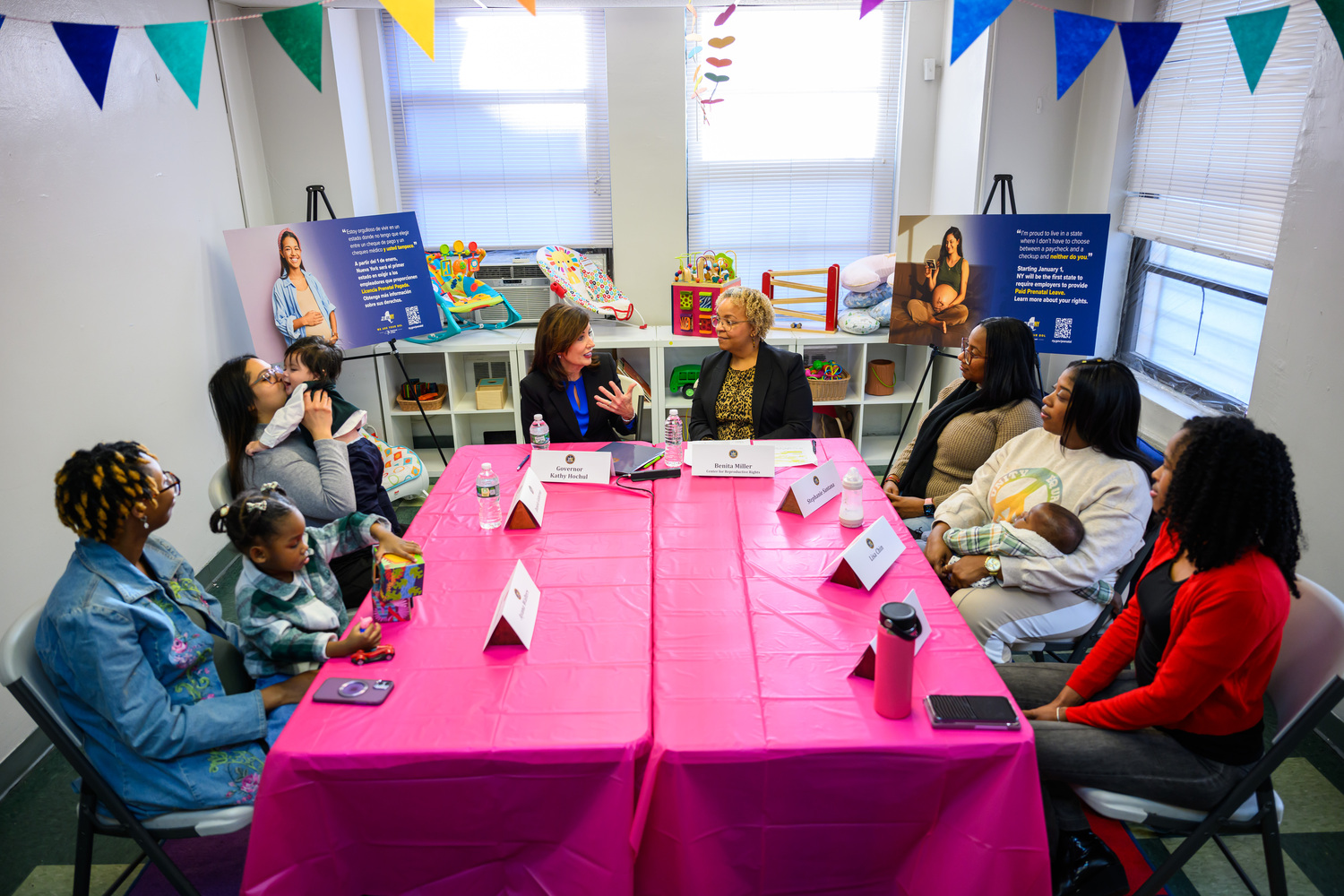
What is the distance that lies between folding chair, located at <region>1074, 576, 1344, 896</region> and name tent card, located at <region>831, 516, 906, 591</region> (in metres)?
0.63

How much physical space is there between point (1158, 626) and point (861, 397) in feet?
10.2

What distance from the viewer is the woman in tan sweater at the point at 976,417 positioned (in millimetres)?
2877

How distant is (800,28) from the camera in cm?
476

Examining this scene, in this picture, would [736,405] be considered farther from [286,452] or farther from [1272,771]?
[1272,771]

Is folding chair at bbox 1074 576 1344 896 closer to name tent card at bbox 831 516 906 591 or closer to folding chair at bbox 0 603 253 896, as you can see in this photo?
name tent card at bbox 831 516 906 591

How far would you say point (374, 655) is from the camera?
1.82m

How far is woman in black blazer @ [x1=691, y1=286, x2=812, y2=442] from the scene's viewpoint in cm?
328

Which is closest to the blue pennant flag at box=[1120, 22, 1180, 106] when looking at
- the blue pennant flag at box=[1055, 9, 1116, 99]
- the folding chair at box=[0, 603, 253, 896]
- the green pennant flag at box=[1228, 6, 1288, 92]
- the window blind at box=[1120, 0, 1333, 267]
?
the blue pennant flag at box=[1055, 9, 1116, 99]

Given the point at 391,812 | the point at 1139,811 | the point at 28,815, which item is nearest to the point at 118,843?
the point at 28,815

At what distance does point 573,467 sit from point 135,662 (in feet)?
4.68

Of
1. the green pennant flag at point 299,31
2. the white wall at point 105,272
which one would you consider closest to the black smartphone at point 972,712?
the green pennant flag at point 299,31

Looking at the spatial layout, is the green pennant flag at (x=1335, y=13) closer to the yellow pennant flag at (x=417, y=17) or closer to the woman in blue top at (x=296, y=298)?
the yellow pennant flag at (x=417, y=17)

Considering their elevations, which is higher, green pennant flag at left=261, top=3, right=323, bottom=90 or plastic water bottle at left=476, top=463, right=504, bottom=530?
green pennant flag at left=261, top=3, right=323, bottom=90

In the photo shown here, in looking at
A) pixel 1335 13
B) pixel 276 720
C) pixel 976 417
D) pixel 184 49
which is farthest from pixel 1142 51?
pixel 276 720
